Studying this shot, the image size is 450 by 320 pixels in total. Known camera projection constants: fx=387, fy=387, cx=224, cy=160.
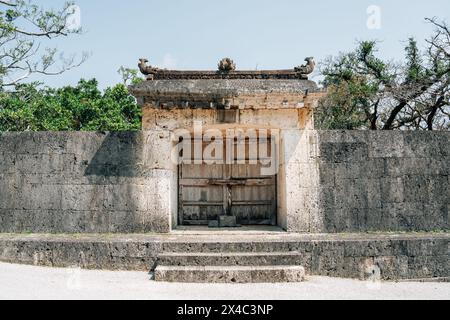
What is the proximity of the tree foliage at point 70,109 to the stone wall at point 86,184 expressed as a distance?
386 inches

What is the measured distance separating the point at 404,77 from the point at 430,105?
282cm

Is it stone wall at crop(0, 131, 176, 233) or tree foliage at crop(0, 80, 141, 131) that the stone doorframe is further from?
tree foliage at crop(0, 80, 141, 131)

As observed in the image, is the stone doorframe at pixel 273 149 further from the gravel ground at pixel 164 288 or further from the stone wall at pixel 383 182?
the gravel ground at pixel 164 288

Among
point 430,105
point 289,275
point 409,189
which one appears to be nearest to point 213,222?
point 289,275

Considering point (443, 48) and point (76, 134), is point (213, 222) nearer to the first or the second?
point (76, 134)

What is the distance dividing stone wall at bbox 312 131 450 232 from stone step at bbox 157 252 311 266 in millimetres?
1885

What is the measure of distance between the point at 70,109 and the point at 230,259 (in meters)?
19.6

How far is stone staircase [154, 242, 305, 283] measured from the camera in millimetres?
6109

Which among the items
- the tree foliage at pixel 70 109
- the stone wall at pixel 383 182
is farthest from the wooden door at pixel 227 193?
the tree foliage at pixel 70 109

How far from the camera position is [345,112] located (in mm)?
19875

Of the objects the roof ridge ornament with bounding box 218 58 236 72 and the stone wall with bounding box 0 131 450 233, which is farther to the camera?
the roof ridge ornament with bounding box 218 58 236 72

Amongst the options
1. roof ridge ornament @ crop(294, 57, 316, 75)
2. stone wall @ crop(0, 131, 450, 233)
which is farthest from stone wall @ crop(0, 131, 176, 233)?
roof ridge ornament @ crop(294, 57, 316, 75)

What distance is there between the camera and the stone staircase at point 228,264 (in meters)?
6.11

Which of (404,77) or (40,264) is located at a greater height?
(404,77)
